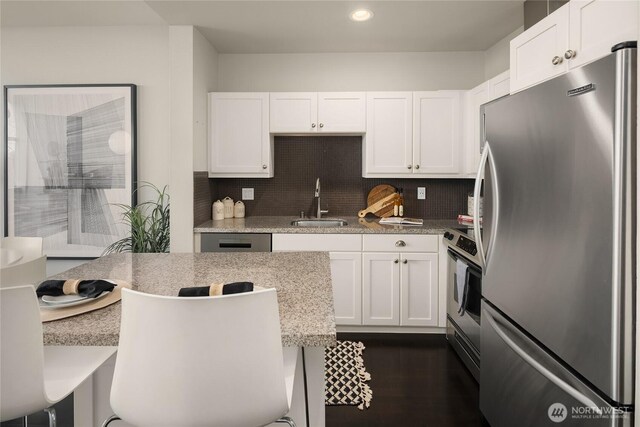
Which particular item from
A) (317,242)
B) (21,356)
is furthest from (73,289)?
(317,242)

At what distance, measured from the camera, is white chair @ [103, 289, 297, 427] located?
880 mm

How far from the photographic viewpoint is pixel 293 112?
3.50 meters

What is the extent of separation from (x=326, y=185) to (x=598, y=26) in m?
2.58

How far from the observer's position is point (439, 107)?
3.44m

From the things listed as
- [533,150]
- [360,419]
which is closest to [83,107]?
[360,419]

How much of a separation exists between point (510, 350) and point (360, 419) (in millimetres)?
864

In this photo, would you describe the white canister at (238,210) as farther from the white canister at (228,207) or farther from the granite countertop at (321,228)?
the granite countertop at (321,228)

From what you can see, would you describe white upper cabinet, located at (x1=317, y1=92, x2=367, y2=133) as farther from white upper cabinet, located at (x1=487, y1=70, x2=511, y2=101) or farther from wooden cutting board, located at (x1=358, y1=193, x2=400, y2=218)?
white upper cabinet, located at (x1=487, y1=70, x2=511, y2=101)

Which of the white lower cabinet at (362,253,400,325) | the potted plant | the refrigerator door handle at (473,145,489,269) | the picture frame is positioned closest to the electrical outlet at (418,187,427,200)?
the white lower cabinet at (362,253,400,325)

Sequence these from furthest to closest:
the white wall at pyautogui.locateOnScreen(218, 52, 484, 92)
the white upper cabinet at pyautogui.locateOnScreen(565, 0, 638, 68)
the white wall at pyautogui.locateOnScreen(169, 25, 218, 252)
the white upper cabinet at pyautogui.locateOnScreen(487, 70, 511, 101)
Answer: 1. the white wall at pyautogui.locateOnScreen(218, 52, 484, 92)
2. the white wall at pyautogui.locateOnScreen(169, 25, 218, 252)
3. the white upper cabinet at pyautogui.locateOnScreen(487, 70, 511, 101)
4. the white upper cabinet at pyautogui.locateOnScreen(565, 0, 638, 68)

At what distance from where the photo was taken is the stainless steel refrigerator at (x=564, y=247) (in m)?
1.14

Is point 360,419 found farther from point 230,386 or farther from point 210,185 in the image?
point 210,185

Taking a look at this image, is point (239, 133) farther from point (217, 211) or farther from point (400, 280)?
point (400, 280)

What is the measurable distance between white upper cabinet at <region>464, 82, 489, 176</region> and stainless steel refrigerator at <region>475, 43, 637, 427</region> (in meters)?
1.50
